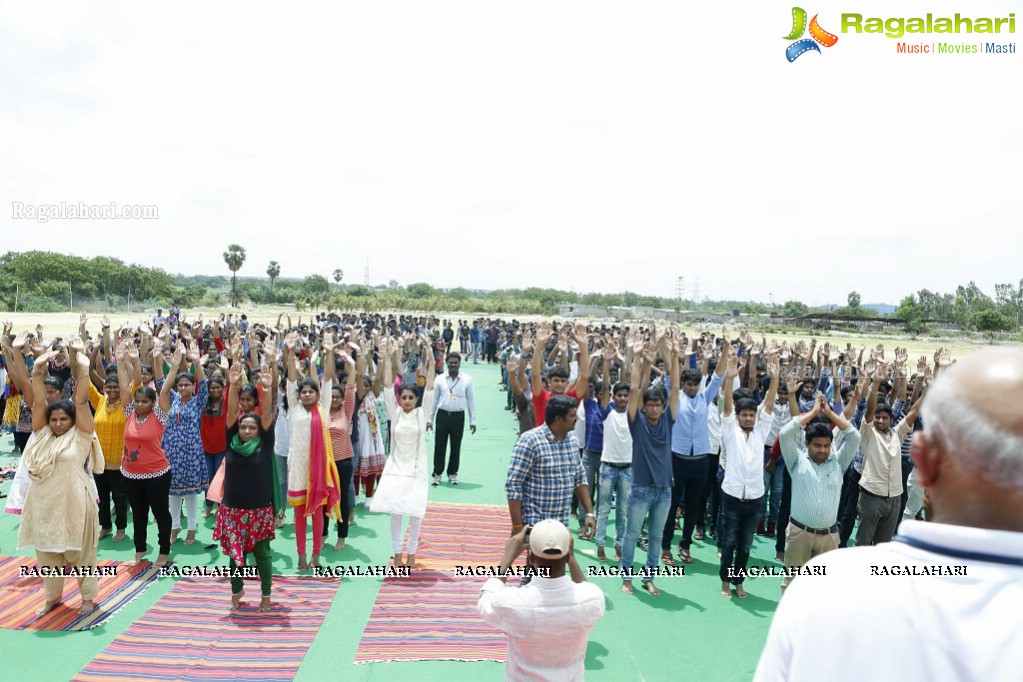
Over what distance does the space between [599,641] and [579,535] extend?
2.16 metres

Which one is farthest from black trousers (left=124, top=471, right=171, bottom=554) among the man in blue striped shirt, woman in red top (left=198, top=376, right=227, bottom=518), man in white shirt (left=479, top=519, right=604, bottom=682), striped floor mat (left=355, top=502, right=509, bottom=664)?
the man in blue striped shirt

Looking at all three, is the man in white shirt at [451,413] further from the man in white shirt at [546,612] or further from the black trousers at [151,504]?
the man in white shirt at [546,612]

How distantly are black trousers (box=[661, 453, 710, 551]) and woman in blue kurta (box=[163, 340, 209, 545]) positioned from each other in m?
4.75

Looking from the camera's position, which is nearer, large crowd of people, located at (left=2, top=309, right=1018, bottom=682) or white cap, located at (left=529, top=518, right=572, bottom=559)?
white cap, located at (left=529, top=518, right=572, bottom=559)

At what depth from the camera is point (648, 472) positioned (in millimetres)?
5535

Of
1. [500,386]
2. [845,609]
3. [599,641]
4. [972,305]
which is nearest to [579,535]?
[599,641]

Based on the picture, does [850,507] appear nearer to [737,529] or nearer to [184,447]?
[737,529]

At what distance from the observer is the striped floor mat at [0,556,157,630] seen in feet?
16.1

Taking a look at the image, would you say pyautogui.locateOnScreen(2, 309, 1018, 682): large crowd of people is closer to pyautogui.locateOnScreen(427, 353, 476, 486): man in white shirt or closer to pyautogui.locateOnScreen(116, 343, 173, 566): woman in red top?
pyautogui.locateOnScreen(116, 343, 173, 566): woman in red top

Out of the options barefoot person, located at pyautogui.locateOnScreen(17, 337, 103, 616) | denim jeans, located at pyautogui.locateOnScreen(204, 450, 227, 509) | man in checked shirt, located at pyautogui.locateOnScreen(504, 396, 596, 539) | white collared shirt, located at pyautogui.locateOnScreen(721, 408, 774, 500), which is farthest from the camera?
denim jeans, located at pyautogui.locateOnScreen(204, 450, 227, 509)

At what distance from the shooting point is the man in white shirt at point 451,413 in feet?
29.3

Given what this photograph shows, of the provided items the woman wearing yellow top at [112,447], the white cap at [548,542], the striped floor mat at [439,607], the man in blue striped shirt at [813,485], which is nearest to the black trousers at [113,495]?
the woman wearing yellow top at [112,447]

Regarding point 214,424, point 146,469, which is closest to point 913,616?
point 146,469

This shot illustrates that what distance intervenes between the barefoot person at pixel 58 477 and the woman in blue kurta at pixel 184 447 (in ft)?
3.84
